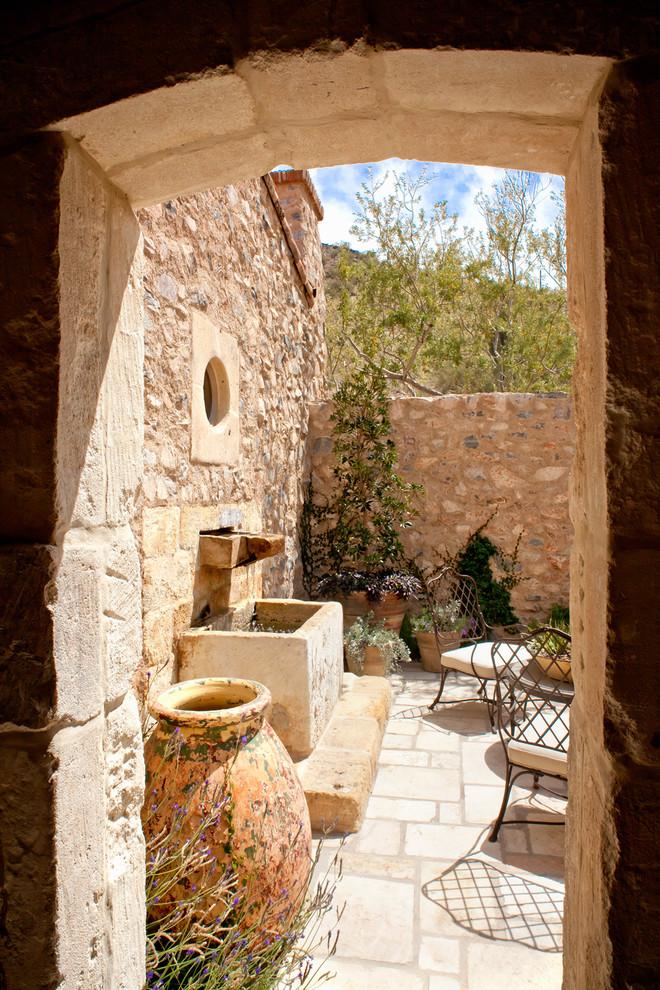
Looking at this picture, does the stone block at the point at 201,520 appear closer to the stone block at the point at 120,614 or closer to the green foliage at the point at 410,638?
the stone block at the point at 120,614

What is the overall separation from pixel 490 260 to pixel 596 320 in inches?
402

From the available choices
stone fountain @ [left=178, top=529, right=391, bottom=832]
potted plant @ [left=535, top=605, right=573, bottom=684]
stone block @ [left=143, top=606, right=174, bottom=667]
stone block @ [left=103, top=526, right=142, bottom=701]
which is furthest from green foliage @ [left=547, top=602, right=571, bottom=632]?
stone block @ [left=103, top=526, right=142, bottom=701]

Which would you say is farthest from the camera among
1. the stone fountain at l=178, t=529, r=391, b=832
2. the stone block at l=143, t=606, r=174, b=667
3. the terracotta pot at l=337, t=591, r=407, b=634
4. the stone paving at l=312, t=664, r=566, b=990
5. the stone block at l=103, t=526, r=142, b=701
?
the terracotta pot at l=337, t=591, r=407, b=634

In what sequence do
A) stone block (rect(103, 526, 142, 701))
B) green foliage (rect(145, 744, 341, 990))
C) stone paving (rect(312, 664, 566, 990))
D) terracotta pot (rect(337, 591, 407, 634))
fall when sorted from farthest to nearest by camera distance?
terracotta pot (rect(337, 591, 407, 634)) → stone paving (rect(312, 664, 566, 990)) → green foliage (rect(145, 744, 341, 990)) → stone block (rect(103, 526, 142, 701))

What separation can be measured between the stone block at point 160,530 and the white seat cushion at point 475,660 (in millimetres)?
2133

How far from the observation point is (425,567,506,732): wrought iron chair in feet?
14.5

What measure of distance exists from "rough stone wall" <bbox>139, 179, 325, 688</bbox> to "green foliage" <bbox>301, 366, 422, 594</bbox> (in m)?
0.41

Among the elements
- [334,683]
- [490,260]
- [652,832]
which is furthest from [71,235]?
[490,260]

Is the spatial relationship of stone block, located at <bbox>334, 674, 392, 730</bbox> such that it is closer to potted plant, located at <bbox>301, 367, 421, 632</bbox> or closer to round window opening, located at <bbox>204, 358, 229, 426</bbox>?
potted plant, located at <bbox>301, 367, 421, 632</bbox>

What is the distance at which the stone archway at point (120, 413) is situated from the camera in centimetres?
103

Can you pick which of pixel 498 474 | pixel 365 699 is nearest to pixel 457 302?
pixel 498 474

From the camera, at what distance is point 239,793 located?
2.16 m

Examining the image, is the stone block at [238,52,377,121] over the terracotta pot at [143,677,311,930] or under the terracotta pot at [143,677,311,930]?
over

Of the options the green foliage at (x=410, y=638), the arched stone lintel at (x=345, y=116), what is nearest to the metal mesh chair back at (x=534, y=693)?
the green foliage at (x=410, y=638)
